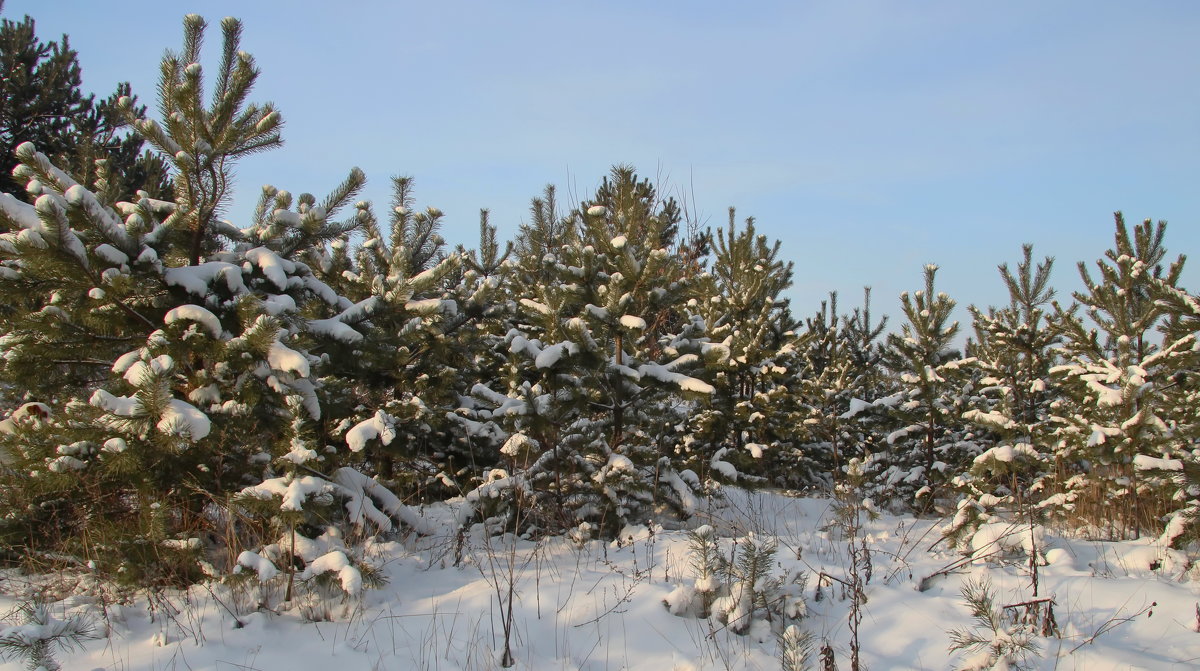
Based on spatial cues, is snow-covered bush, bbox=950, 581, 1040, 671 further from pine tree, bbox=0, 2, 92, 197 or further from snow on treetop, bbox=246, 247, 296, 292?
pine tree, bbox=0, 2, 92, 197

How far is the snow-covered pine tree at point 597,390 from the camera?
18.6ft

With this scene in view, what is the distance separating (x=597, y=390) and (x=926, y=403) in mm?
5150

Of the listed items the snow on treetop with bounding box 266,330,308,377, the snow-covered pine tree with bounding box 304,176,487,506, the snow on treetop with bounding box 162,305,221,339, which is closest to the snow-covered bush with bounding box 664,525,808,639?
the snow-covered pine tree with bounding box 304,176,487,506

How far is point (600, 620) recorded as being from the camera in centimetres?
388

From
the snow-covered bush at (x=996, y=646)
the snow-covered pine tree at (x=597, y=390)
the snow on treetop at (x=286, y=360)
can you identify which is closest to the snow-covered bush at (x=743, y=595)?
the snow-covered bush at (x=996, y=646)

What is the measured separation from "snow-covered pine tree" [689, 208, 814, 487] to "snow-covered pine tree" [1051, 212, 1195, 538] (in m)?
3.39

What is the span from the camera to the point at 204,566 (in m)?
3.84

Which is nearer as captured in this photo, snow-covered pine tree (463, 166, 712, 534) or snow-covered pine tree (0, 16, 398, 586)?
snow-covered pine tree (0, 16, 398, 586)

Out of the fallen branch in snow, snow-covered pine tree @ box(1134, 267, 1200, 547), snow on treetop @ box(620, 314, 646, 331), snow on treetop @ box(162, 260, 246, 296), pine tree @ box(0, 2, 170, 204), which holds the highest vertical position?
pine tree @ box(0, 2, 170, 204)

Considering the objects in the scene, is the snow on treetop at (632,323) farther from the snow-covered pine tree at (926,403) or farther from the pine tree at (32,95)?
the pine tree at (32,95)

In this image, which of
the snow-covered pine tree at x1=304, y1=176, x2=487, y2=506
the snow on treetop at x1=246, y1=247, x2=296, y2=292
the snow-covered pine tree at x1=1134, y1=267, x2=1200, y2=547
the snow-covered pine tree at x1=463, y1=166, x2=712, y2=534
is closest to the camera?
the snow on treetop at x1=246, y1=247, x2=296, y2=292

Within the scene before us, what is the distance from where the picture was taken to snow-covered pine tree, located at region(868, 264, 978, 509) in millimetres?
8656

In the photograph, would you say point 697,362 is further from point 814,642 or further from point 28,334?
point 28,334

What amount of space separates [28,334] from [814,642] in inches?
205
